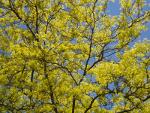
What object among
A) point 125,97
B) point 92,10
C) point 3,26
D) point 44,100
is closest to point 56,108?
point 44,100

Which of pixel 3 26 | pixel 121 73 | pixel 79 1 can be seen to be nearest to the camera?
pixel 121 73

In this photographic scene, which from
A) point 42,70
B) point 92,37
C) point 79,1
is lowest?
point 42,70

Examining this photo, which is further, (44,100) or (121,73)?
(44,100)

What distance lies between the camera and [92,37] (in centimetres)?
1453

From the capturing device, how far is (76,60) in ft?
49.4

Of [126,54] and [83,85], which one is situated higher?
[126,54]

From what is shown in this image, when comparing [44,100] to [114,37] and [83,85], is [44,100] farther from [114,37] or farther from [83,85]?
[114,37]

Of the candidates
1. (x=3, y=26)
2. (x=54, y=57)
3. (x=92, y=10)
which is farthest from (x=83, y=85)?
(x=3, y=26)

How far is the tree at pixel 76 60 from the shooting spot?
44.0 ft

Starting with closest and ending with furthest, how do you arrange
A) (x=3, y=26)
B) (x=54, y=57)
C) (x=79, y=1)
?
(x=54, y=57) < (x=79, y=1) < (x=3, y=26)

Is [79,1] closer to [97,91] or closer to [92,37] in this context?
[92,37]

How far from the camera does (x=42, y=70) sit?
48.0 ft

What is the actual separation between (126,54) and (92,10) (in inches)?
71.0

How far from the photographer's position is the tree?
1341cm
